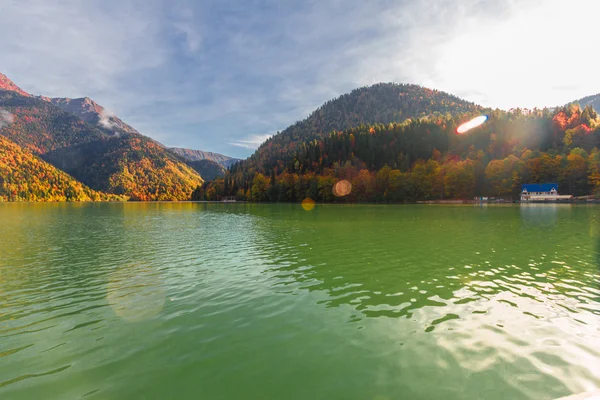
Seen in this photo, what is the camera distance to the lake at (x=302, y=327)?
343 inches

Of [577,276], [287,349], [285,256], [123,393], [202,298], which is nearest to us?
[123,393]

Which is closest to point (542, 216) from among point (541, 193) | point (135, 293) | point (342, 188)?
point (135, 293)

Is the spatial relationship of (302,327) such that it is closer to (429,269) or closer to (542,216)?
(429,269)

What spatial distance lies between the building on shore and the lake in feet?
498

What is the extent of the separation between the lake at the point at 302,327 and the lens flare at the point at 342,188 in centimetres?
16099

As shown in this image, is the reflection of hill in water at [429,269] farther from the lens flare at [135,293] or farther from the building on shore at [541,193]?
the building on shore at [541,193]

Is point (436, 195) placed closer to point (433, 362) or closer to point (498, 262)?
point (498, 262)

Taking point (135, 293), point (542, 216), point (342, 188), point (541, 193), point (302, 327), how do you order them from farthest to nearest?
1. point (342, 188)
2. point (541, 193)
3. point (542, 216)
4. point (135, 293)
5. point (302, 327)

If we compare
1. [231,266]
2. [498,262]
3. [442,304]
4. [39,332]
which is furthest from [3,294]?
[498,262]

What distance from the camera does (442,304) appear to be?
15242 millimetres

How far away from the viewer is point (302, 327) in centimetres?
1279

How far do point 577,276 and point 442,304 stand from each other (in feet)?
42.5

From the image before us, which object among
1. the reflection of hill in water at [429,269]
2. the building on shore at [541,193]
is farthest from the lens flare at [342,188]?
the reflection of hill in water at [429,269]

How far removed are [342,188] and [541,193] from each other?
351 feet
